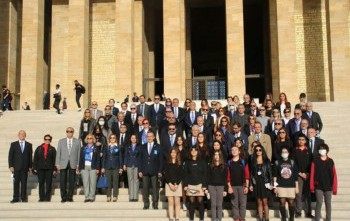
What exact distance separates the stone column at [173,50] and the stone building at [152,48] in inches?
2.1

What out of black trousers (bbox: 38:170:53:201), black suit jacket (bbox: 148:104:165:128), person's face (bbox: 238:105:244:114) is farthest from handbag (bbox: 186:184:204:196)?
black suit jacket (bbox: 148:104:165:128)

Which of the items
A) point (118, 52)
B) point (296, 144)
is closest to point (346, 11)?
point (118, 52)

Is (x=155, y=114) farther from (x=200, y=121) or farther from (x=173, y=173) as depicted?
(x=173, y=173)

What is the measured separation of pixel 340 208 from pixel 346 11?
16.2 metres

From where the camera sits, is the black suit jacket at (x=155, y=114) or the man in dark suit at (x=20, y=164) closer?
the man in dark suit at (x=20, y=164)

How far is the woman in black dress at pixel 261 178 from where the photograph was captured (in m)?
8.99

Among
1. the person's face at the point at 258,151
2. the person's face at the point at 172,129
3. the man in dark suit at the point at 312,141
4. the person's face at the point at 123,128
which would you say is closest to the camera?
the person's face at the point at 258,151

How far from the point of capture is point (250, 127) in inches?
429

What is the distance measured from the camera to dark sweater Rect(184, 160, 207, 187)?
912 cm

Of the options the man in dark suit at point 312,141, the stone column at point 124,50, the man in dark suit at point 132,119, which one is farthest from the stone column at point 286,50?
the man in dark suit at point 312,141

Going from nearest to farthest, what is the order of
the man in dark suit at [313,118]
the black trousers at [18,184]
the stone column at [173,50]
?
the black trousers at [18,184] → the man in dark suit at [313,118] → the stone column at [173,50]

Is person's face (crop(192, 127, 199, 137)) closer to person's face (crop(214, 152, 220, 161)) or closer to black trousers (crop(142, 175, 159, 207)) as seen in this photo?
person's face (crop(214, 152, 220, 161))

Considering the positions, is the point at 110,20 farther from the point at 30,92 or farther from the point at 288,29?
the point at 288,29

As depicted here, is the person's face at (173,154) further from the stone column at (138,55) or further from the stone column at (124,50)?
the stone column at (138,55)
